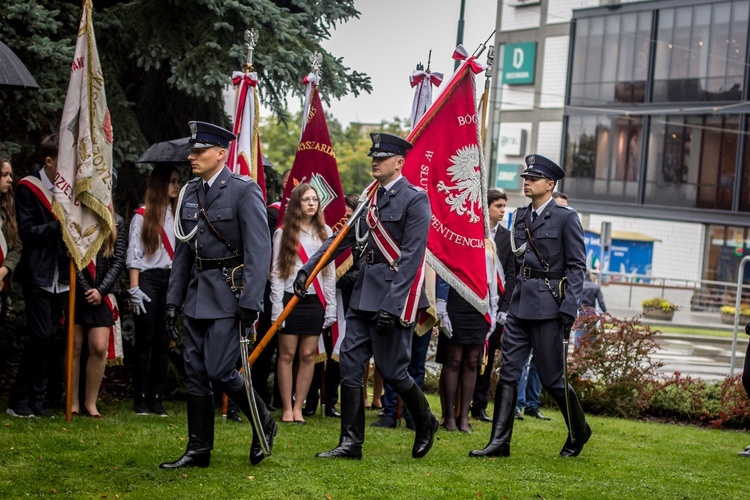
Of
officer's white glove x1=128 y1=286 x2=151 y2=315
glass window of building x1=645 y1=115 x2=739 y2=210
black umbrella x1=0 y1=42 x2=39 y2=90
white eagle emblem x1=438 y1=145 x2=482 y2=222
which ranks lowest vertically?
officer's white glove x1=128 y1=286 x2=151 y2=315

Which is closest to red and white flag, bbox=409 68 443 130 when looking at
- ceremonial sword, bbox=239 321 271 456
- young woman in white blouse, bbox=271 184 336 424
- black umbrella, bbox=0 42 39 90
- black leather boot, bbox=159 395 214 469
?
young woman in white blouse, bbox=271 184 336 424

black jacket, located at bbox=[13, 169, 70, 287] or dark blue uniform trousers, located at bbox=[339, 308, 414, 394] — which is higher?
black jacket, located at bbox=[13, 169, 70, 287]

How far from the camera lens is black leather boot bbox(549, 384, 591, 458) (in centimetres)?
820

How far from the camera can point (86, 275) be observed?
893 cm

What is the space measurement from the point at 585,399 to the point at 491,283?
280 cm

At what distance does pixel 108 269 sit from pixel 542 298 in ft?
12.8

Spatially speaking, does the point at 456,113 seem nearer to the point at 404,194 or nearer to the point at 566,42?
the point at 404,194

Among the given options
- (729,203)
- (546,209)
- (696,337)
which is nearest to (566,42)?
(729,203)

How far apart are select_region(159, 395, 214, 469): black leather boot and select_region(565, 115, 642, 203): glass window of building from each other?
43.9 metres

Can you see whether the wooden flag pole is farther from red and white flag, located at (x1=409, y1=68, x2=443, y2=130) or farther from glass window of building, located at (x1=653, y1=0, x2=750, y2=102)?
glass window of building, located at (x1=653, y1=0, x2=750, y2=102)

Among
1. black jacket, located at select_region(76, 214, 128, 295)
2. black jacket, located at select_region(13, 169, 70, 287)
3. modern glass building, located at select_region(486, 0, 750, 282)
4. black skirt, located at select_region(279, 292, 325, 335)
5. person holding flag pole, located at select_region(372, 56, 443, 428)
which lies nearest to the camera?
black jacket, located at select_region(13, 169, 70, 287)

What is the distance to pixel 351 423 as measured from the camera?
7520mm

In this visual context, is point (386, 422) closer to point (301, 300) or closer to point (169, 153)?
point (301, 300)

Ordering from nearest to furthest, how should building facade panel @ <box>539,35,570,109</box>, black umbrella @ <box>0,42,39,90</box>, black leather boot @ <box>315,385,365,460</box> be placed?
black leather boot @ <box>315,385,365,460</box>, black umbrella @ <box>0,42,39,90</box>, building facade panel @ <box>539,35,570,109</box>
